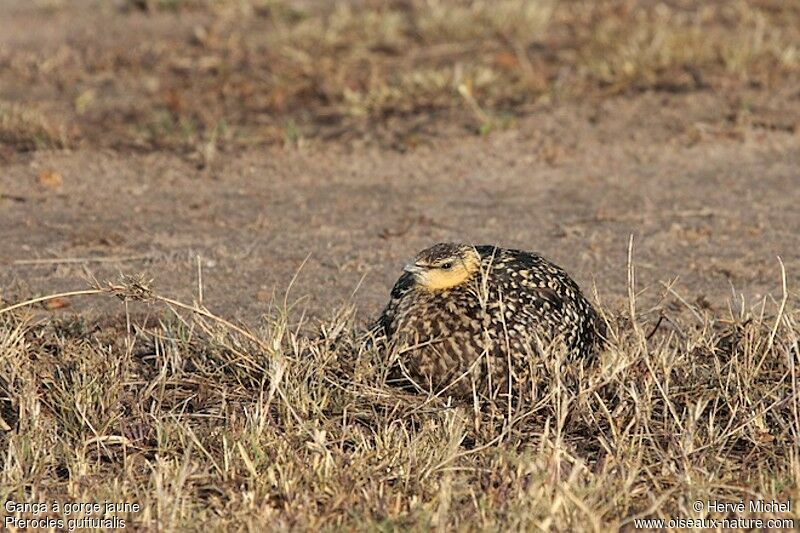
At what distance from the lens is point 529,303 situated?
16.9ft

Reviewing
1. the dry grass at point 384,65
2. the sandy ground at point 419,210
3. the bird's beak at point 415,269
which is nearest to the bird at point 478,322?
the bird's beak at point 415,269

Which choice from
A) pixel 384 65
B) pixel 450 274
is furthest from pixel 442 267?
pixel 384 65

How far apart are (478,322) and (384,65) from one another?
5.28 meters

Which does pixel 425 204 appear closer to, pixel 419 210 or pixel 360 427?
pixel 419 210

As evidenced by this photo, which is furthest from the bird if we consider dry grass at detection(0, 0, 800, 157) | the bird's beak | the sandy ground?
dry grass at detection(0, 0, 800, 157)

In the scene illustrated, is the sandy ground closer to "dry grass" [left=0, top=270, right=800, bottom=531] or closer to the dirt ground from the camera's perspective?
the dirt ground

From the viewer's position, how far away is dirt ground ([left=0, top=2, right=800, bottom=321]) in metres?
6.67

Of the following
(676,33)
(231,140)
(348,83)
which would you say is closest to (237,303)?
(231,140)

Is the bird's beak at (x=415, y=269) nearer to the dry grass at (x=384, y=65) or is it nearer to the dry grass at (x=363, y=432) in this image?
the dry grass at (x=363, y=432)

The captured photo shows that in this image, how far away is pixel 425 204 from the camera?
785 centimetres

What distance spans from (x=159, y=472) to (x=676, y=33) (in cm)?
656

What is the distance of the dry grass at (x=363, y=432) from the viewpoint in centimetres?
420

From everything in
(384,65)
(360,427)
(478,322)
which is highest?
(478,322)

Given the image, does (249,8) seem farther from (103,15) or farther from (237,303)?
(237,303)
